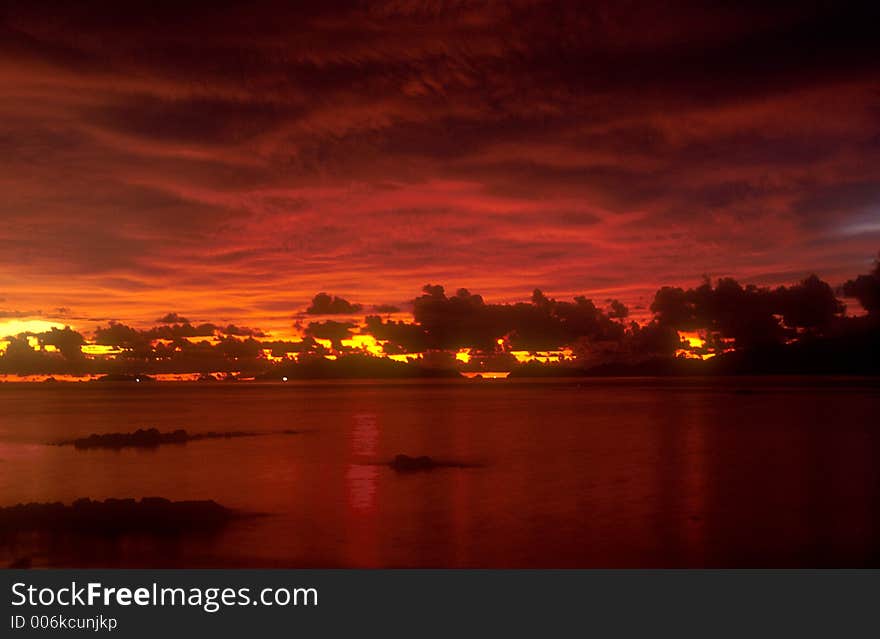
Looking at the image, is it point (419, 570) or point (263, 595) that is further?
point (419, 570)

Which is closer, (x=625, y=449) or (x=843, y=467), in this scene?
(x=843, y=467)

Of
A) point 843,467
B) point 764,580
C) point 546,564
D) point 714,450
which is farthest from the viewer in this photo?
point 714,450

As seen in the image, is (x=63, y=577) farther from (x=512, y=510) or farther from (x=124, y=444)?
(x=124, y=444)

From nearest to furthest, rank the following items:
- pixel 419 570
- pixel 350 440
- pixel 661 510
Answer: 1. pixel 419 570
2. pixel 661 510
3. pixel 350 440

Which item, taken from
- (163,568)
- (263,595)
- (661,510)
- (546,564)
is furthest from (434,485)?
(263,595)

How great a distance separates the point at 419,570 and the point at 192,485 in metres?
14.9

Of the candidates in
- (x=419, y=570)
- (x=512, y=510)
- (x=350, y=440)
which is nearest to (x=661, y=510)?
(x=512, y=510)

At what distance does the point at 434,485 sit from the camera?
28.2m

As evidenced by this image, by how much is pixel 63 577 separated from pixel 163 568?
7.77 ft

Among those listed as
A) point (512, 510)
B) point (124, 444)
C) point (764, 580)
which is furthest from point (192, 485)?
point (764, 580)

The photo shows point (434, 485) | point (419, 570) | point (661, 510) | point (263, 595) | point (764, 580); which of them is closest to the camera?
point (263, 595)

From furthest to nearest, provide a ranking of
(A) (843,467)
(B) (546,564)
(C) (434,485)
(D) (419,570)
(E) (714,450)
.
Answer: (E) (714,450) → (A) (843,467) → (C) (434,485) → (B) (546,564) → (D) (419,570)

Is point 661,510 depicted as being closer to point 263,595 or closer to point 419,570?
point 419,570

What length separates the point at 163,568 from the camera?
16.0m
